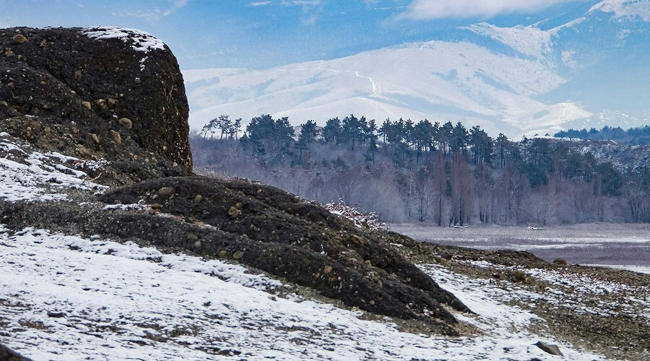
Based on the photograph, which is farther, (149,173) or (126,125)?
(126,125)

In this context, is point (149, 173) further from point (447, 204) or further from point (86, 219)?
point (447, 204)

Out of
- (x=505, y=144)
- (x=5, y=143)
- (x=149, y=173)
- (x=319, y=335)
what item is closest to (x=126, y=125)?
(x=149, y=173)

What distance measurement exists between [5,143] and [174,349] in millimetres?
13342

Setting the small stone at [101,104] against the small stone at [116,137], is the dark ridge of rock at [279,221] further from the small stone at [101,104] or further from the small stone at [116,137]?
the small stone at [101,104]

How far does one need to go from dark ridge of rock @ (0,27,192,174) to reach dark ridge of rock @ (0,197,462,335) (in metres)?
6.98

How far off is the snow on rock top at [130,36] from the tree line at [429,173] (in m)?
80.4

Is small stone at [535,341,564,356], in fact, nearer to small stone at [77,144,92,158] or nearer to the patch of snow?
the patch of snow

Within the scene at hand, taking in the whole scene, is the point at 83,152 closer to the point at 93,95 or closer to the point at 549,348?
the point at 93,95

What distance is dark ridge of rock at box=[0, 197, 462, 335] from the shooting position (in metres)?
13.5

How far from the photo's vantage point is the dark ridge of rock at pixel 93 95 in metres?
23.3

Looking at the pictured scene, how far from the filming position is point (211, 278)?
1301 cm

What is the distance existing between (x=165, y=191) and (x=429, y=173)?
381 feet

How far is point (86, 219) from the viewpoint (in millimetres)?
15453

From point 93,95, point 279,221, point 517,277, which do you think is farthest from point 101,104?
point 517,277
